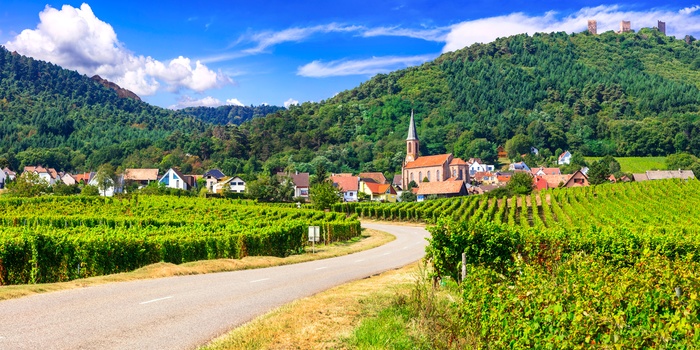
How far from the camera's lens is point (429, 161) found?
136 meters

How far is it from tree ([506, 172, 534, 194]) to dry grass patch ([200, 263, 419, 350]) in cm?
7505

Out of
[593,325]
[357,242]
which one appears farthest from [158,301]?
[357,242]

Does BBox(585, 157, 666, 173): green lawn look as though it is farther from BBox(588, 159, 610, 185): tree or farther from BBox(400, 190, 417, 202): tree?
BBox(400, 190, 417, 202): tree

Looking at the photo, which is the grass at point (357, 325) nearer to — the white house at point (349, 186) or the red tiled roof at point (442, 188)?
the red tiled roof at point (442, 188)

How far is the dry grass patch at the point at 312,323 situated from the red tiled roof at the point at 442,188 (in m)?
89.1

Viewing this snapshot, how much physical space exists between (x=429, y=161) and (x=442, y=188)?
107 ft

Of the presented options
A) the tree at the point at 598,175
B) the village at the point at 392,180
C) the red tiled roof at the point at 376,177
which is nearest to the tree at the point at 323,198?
the village at the point at 392,180

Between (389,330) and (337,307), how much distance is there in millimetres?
2474

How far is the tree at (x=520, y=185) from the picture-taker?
8569 centimetres

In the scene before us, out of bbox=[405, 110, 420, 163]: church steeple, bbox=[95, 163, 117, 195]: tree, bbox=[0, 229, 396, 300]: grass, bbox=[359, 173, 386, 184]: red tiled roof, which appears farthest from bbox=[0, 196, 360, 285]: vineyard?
bbox=[405, 110, 420, 163]: church steeple

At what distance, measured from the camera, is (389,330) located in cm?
1016

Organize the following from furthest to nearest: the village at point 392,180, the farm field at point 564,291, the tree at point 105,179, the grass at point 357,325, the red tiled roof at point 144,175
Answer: the red tiled roof at point 144,175
the village at point 392,180
the tree at point 105,179
the grass at point 357,325
the farm field at point 564,291

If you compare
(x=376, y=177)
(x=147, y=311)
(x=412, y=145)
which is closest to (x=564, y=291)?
(x=147, y=311)

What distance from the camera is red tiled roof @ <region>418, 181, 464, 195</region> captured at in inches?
4026
